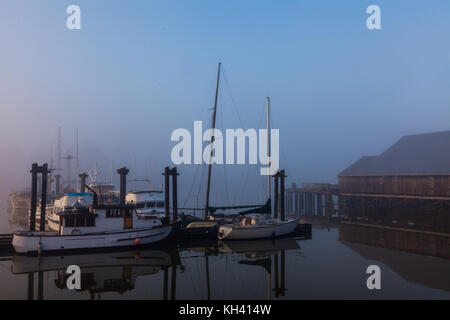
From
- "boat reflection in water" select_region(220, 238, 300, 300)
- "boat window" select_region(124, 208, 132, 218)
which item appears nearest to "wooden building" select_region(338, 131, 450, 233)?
"boat reflection in water" select_region(220, 238, 300, 300)

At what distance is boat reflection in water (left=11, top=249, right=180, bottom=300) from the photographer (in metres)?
17.5

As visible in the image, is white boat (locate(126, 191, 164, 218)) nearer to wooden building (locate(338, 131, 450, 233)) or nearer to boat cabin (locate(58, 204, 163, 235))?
boat cabin (locate(58, 204, 163, 235))

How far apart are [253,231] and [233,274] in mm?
9694

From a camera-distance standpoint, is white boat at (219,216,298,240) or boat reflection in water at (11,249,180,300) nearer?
boat reflection in water at (11,249,180,300)

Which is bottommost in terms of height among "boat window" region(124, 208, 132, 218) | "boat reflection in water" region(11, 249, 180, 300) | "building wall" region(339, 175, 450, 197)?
"boat reflection in water" region(11, 249, 180, 300)

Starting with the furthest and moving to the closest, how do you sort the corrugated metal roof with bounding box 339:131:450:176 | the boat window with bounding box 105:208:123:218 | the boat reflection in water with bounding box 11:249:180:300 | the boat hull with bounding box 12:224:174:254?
the corrugated metal roof with bounding box 339:131:450:176 < the boat window with bounding box 105:208:123:218 < the boat hull with bounding box 12:224:174:254 < the boat reflection in water with bounding box 11:249:180:300

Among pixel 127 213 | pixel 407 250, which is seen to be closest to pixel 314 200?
pixel 407 250

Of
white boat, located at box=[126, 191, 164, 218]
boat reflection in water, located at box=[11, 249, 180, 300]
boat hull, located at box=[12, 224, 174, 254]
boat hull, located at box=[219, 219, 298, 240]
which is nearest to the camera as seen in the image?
boat reflection in water, located at box=[11, 249, 180, 300]

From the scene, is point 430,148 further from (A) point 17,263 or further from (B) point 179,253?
(A) point 17,263

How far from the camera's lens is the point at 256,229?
29.5 meters

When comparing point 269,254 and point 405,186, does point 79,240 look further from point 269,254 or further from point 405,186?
point 405,186

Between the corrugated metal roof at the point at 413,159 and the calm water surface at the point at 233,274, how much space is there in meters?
21.8
